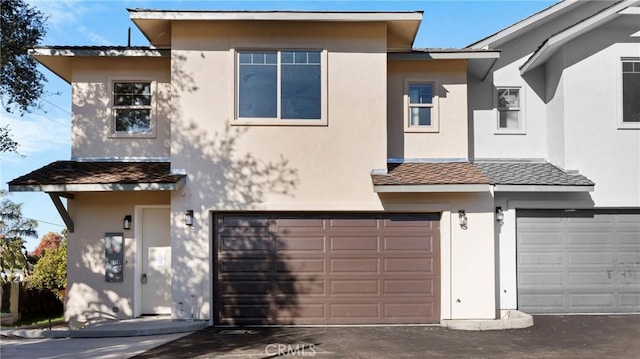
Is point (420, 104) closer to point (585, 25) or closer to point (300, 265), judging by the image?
point (585, 25)

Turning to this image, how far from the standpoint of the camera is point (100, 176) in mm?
10883

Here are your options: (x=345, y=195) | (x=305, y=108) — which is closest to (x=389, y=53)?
(x=305, y=108)

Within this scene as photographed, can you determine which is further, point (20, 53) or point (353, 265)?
point (20, 53)

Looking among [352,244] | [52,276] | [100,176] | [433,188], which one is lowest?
[52,276]

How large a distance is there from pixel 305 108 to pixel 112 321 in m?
6.08

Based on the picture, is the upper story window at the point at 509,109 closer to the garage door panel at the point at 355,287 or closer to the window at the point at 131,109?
the garage door panel at the point at 355,287

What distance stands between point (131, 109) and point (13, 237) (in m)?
12.8

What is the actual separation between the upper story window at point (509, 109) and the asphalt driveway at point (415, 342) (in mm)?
4709

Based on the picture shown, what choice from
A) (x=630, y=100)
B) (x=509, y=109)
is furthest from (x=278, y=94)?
(x=630, y=100)

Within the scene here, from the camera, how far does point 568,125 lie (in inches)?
479

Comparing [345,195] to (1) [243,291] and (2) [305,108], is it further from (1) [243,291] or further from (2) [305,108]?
(1) [243,291]

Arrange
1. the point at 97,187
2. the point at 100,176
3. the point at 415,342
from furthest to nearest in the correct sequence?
the point at 100,176, the point at 97,187, the point at 415,342

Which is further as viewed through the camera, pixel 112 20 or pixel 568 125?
pixel 112 20

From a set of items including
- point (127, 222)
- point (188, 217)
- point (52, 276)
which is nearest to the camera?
point (188, 217)
